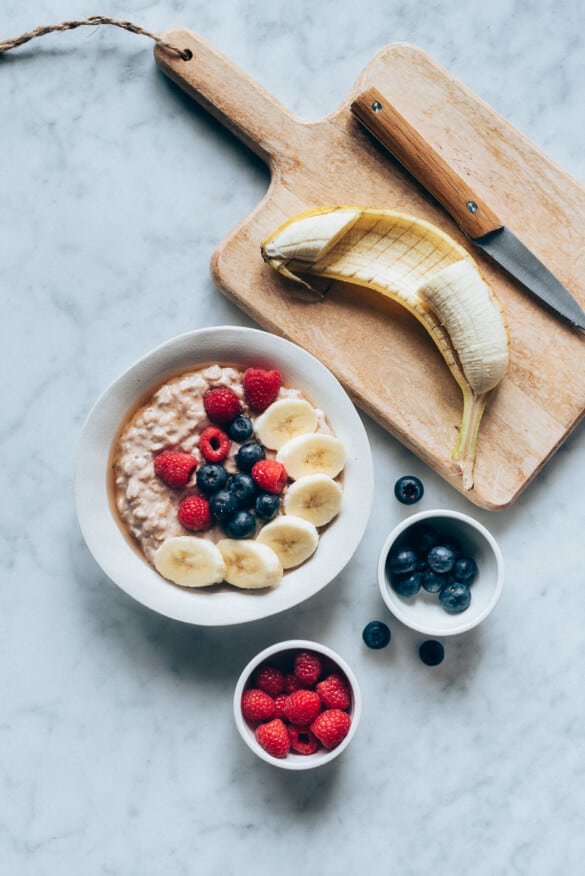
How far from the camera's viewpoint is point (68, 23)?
2.06m

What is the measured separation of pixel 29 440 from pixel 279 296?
758mm

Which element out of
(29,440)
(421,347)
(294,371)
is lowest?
(29,440)

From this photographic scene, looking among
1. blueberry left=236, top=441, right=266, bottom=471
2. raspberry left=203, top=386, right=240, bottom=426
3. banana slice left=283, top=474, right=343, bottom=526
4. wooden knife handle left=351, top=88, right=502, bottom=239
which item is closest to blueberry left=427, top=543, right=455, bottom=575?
banana slice left=283, top=474, right=343, bottom=526

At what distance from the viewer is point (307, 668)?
1939 mm

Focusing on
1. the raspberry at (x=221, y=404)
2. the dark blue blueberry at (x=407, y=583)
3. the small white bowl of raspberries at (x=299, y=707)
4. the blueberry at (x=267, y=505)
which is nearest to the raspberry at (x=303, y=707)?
the small white bowl of raspberries at (x=299, y=707)

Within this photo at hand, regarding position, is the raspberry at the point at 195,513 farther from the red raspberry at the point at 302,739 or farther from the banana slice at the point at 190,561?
the red raspberry at the point at 302,739

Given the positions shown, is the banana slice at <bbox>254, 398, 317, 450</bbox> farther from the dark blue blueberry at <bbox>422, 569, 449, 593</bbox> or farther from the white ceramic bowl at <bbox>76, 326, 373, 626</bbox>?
the dark blue blueberry at <bbox>422, 569, 449, 593</bbox>

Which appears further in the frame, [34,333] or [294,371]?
[34,333]

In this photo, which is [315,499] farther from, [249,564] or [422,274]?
[422,274]

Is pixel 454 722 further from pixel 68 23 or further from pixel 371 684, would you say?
pixel 68 23

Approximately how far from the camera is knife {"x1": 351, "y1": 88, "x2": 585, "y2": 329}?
1.99m

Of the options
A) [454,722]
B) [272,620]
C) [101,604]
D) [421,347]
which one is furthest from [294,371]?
[454,722]

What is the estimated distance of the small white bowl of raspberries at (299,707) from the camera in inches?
74.6

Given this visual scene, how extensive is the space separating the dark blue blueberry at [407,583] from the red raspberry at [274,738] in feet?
1.42
